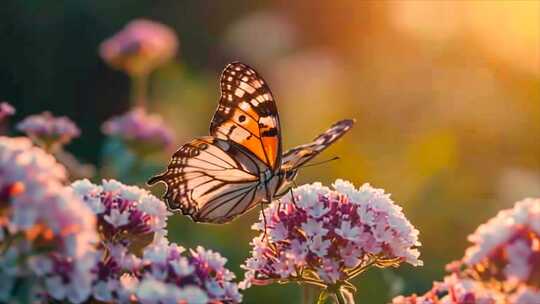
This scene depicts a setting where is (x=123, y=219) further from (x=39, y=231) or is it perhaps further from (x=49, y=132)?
(x=49, y=132)

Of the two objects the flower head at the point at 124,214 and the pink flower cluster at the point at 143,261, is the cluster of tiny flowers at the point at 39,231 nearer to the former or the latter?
the pink flower cluster at the point at 143,261

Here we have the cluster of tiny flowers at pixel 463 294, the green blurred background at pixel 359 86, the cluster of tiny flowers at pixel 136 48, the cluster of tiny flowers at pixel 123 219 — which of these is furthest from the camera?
the green blurred background at pixel 359 86

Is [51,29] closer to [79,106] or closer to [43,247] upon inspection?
[79,106]

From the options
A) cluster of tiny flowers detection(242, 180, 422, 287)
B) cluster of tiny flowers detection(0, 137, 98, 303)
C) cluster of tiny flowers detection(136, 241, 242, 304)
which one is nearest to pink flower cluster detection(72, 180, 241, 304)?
cluster of tiny flowers detection(136, 241, 242, 304)

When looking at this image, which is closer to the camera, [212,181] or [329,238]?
[329,238]

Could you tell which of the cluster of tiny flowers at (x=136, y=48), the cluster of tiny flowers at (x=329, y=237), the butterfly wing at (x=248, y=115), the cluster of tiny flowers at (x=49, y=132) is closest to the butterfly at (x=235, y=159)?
the butterfly wing at (x=248, y=115)

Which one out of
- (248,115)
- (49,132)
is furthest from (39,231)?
(49,132)

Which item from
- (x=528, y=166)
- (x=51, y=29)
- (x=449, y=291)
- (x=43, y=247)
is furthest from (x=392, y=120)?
(x=43, y=247)

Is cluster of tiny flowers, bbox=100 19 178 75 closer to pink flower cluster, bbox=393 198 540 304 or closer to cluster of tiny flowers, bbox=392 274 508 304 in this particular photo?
cluster of tiny flowers, bbox=392 274 508 304
